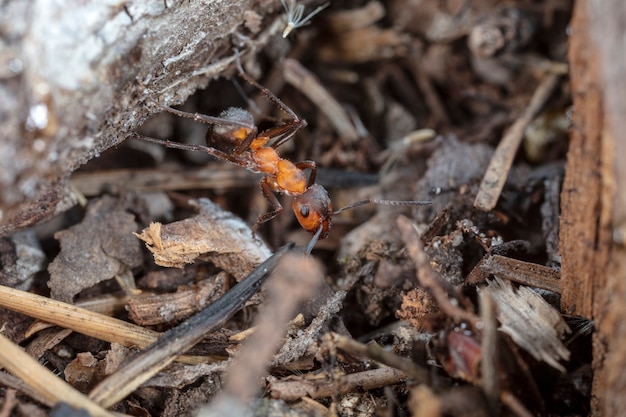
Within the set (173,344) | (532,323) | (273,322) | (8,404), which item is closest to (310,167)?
(173,344)

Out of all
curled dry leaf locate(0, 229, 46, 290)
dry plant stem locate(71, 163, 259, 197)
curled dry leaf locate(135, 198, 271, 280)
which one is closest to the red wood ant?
dry plant stem locate(71, 163, 259, 197)

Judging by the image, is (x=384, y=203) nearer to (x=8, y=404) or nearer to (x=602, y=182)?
(x=602, y=182)

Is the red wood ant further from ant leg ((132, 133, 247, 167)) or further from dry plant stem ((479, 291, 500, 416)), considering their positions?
dry plant stem ((479, 291, 500, 416))

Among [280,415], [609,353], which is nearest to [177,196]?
[280,415]

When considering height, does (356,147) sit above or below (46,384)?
below

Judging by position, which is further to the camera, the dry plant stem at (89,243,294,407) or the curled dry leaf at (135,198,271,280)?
the curled dry leaf at (135,198,271,280)

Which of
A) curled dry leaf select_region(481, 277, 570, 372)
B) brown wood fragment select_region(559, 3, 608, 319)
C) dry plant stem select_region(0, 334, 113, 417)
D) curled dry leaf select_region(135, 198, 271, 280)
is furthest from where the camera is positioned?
curled dry leaf select_region(135, 198, 271, 280)

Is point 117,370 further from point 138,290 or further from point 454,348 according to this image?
point 454,348
